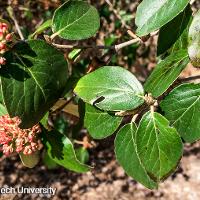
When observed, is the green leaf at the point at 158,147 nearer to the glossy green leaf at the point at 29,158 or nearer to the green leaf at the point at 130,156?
the green leaf at the point at 130,156

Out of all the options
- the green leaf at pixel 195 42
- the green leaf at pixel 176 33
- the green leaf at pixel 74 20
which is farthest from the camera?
the green leaf at pixel 74 20

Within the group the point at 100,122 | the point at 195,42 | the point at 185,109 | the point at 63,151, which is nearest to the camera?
the point at 195,42

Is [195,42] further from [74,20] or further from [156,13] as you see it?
[74,20]

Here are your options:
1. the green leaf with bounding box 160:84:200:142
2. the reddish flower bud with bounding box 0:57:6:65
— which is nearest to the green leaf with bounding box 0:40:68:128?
the reddish flower bud with bounding box 0:57:6:65

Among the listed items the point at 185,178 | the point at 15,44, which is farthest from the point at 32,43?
the point at 185,178

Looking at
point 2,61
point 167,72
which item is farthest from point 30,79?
point 167,72

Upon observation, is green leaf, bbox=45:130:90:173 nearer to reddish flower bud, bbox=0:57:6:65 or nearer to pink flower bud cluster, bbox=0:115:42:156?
Result: pink flower bud cluster, bbox=0:115:42:156

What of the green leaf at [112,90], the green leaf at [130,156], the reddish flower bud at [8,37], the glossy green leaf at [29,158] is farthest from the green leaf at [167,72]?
the glossy green leaf at [29,158]

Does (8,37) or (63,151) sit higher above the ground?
(8,37)
